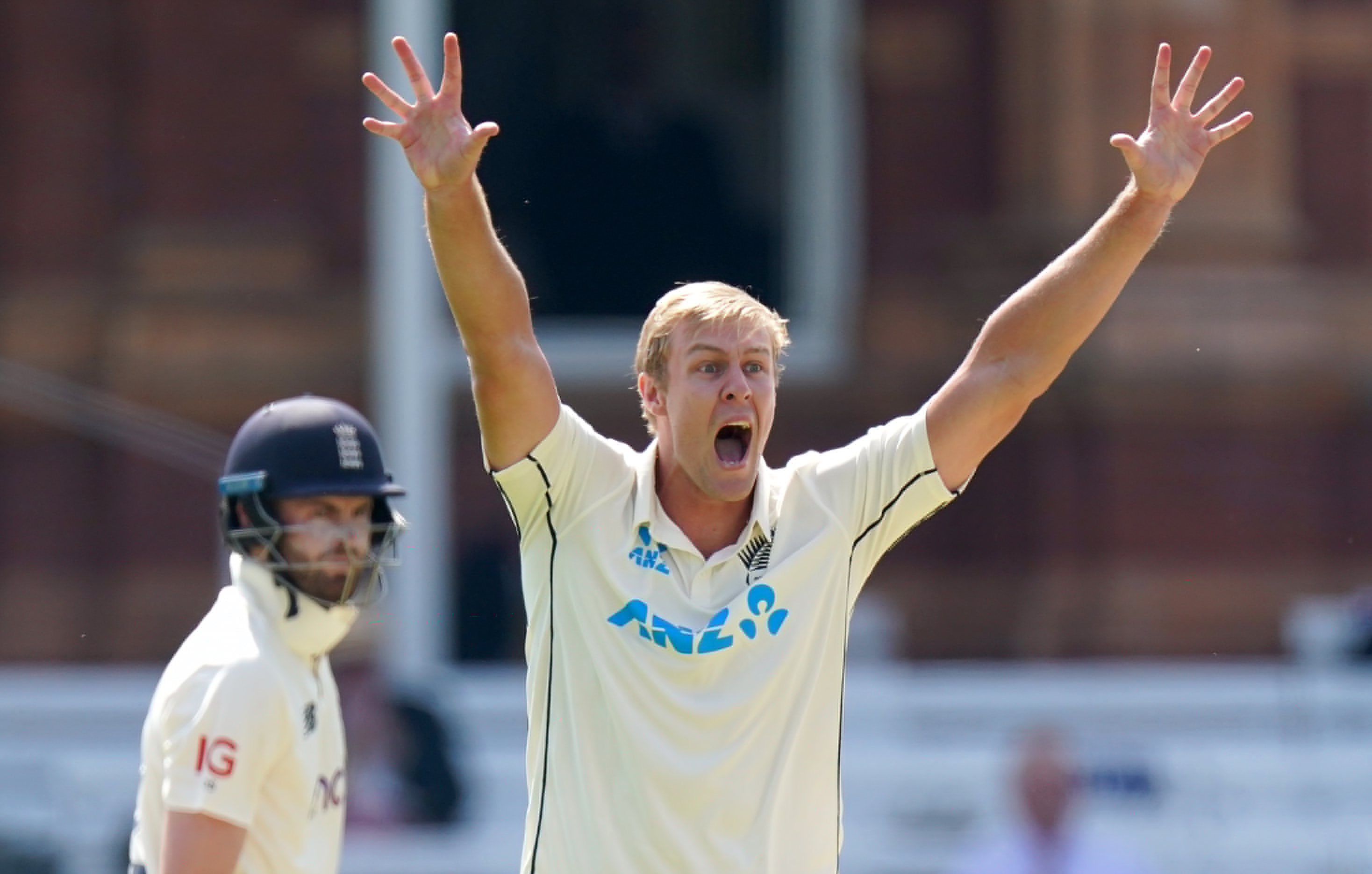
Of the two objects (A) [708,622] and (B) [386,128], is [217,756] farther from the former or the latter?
(B) [386,128]

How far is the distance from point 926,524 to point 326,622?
770 centimetres

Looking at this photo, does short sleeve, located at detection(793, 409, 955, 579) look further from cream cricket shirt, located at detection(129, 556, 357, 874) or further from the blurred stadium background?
the blurred stadium background

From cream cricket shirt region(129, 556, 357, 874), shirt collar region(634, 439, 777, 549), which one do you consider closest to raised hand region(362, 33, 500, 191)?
shirt collar region(634, 439, 777, 549)

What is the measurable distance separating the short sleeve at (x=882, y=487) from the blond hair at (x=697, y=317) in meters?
0.21

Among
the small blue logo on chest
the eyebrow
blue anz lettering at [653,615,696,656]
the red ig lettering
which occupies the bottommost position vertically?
the red ig lettering

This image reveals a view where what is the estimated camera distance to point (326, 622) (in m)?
3.58

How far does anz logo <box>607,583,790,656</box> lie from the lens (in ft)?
10.4

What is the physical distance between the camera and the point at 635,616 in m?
3.21

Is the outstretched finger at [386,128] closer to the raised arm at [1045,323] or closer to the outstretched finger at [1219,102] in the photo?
the raised arm at [1045,323]

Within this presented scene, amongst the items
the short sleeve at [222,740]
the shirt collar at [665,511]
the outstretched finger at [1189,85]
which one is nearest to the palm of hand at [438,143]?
the shirt collar at [665,511]

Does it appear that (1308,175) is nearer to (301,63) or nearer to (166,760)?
(301,63)

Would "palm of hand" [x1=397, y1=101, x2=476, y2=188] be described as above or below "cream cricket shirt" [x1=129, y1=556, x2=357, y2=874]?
above

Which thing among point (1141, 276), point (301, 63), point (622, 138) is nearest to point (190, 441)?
point (301, 63)

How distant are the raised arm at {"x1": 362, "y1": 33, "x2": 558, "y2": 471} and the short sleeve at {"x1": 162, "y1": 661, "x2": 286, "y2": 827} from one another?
565 millimetres
